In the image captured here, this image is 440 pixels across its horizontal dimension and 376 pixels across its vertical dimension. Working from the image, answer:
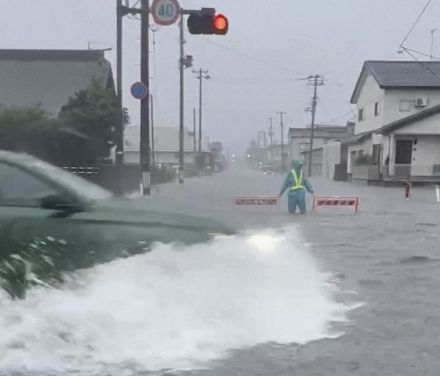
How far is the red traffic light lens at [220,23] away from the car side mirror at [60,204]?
6.72 meters

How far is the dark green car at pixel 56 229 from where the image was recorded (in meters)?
5.85

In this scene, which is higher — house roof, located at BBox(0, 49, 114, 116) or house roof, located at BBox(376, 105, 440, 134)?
house roof, located at BBox(0, 49, 114, 116)

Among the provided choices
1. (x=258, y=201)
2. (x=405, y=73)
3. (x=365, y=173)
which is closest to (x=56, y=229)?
(x=258, y=201)

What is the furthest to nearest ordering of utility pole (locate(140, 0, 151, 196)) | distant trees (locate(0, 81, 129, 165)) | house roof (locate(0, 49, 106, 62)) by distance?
house roof (locate(0, 49, 106, 62)) → distant trees (locate(0, 81, 129, 165)) → utility pole (locate(140, 0, 151, 196))

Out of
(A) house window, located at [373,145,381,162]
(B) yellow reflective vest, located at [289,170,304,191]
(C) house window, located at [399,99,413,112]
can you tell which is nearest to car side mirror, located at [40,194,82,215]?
(B) yellow reflective vest, located at [289,170,304,191]

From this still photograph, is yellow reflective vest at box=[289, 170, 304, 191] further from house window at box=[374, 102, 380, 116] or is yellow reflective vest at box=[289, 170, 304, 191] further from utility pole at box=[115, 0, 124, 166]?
house window at box=[374, 102, 380, 116]

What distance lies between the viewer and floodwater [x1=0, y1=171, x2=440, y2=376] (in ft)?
15.7

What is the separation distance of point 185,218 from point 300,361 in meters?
2.07

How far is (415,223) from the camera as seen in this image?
14898 mm

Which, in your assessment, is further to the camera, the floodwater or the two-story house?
the two-story house

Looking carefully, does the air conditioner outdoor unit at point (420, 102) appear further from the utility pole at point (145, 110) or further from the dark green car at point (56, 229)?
the dark green car at point (56, 229)

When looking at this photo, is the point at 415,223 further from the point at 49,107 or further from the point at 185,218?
the point at 49,107

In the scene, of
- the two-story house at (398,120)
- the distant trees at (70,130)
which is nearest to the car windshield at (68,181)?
the distant trees at (70,130)

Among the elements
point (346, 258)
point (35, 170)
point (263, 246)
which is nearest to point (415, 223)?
point (346, 258)
